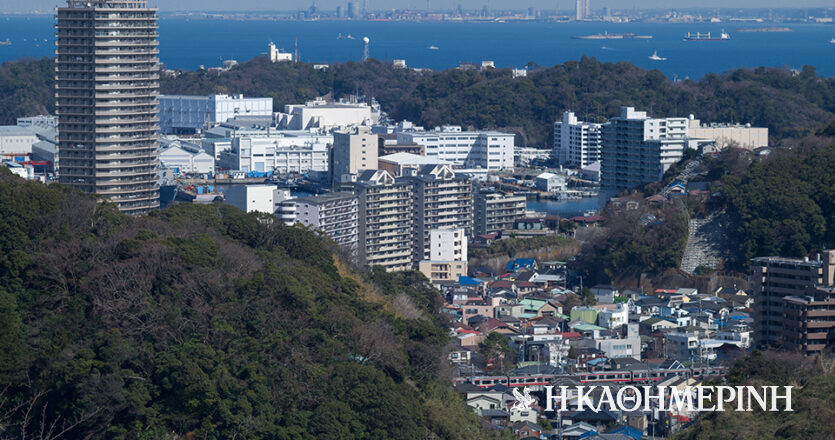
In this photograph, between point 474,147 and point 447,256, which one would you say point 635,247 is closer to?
point 447,256

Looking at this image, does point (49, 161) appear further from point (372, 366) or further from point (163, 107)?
point (372, 366)

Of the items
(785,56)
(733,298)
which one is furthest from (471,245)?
(785,56)

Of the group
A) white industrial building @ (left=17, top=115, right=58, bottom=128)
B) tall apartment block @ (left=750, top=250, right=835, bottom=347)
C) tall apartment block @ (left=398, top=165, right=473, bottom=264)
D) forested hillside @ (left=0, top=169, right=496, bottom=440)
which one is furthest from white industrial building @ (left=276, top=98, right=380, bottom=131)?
forested hillside @ (left=0, top=169, right=496, bottom=440)

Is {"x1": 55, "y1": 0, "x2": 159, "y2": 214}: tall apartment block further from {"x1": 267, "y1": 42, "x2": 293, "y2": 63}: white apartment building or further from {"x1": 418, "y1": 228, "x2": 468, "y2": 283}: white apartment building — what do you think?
{"x1": 267, "y1": 42, "x2": 293, "y2": 63}: white apartment building

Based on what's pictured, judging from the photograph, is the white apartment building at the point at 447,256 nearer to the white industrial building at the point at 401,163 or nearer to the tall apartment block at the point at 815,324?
the white industrial building at the point at 401,163

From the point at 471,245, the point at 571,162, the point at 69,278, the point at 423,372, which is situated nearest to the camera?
the point at 69,278

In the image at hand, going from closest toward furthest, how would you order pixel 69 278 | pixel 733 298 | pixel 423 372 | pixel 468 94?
1. pixel 69 278
2. pixel 423 372
3. pixel 733 298
4. pixel 468 94
